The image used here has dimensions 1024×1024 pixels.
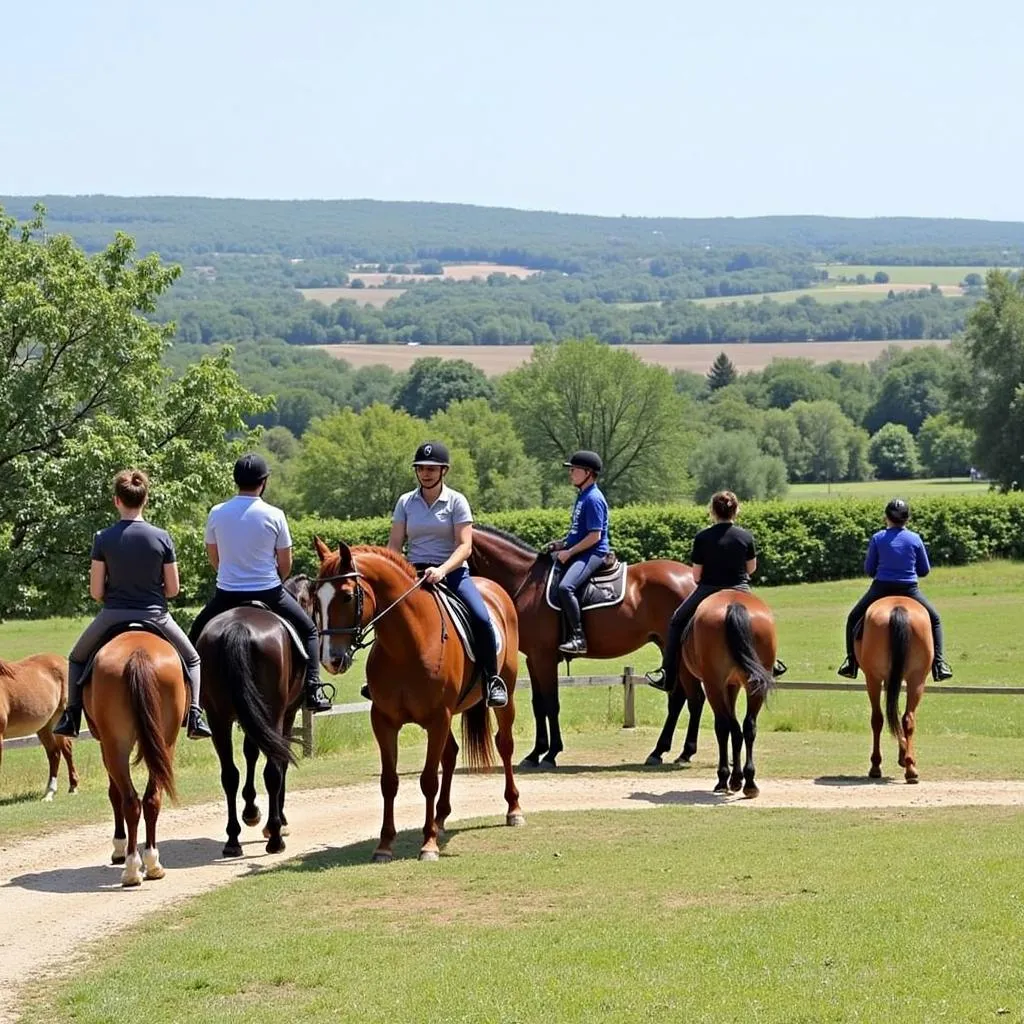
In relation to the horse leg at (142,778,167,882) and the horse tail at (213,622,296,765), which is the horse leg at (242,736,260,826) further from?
the horse leg at (142,778,167,882)

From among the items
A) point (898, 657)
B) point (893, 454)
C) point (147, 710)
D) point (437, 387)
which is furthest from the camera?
point (893, 454)

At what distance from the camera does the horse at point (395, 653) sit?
1157cm

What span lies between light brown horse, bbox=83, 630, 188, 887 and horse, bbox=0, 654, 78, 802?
4134mm

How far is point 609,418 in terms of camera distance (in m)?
116

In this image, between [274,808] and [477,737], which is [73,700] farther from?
[477,737]

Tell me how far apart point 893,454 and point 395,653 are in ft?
499

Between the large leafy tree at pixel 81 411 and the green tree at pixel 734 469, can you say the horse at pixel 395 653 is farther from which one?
the green tree at pixel 734 469

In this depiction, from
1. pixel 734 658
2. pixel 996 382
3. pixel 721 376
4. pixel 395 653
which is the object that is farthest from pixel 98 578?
pixel 721 376

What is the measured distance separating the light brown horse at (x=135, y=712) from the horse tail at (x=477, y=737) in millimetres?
3051

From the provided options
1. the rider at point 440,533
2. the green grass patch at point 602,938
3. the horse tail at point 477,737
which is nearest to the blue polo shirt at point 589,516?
the horse tail at point 477,737

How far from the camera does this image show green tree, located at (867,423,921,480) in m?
158

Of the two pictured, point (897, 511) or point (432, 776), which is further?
point (897, 511)

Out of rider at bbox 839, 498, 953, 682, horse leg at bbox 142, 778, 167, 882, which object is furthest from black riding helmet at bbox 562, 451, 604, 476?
Answer: horse leg at bbox 142, 778, 167, 882

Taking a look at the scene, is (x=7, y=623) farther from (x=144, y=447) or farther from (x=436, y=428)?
(x=436, y=428)
